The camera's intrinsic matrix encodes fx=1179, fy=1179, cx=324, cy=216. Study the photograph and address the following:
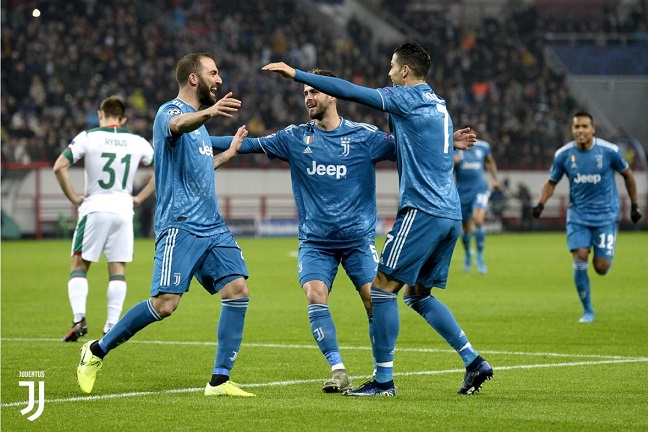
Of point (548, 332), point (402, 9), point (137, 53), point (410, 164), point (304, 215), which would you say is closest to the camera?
point (410, 164)

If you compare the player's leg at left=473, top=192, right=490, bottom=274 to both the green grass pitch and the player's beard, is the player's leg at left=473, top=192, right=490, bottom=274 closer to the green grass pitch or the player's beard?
the green grass pitch

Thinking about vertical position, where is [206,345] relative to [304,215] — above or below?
below

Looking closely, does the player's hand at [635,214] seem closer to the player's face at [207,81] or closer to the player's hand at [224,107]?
the player's face at [207,81]

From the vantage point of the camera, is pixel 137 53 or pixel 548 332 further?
pixel 137 53

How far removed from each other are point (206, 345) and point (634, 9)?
1677 inches

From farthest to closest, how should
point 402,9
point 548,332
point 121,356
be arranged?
point 402,9
point 548,332
point 121,356

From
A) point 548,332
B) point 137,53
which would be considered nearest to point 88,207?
point 548,332

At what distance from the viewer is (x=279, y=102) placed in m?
39.2

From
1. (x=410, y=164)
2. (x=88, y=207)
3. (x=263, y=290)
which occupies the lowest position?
(x=263, y=290)

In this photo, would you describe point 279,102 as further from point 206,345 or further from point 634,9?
point 206,345

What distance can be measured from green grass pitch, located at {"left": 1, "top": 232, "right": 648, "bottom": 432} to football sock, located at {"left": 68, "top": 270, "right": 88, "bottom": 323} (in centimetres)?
44

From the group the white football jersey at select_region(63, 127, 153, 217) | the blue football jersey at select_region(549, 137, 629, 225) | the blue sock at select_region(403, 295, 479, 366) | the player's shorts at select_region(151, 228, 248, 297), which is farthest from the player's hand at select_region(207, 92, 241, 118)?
the blue football jersey at select_region(549, 137, 629, 225)

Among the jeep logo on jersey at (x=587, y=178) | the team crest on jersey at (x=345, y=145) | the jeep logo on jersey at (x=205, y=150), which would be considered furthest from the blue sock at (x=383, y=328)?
the jeep logo on jersey at (x=587, y=178)

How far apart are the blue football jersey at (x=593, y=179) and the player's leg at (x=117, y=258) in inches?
203
